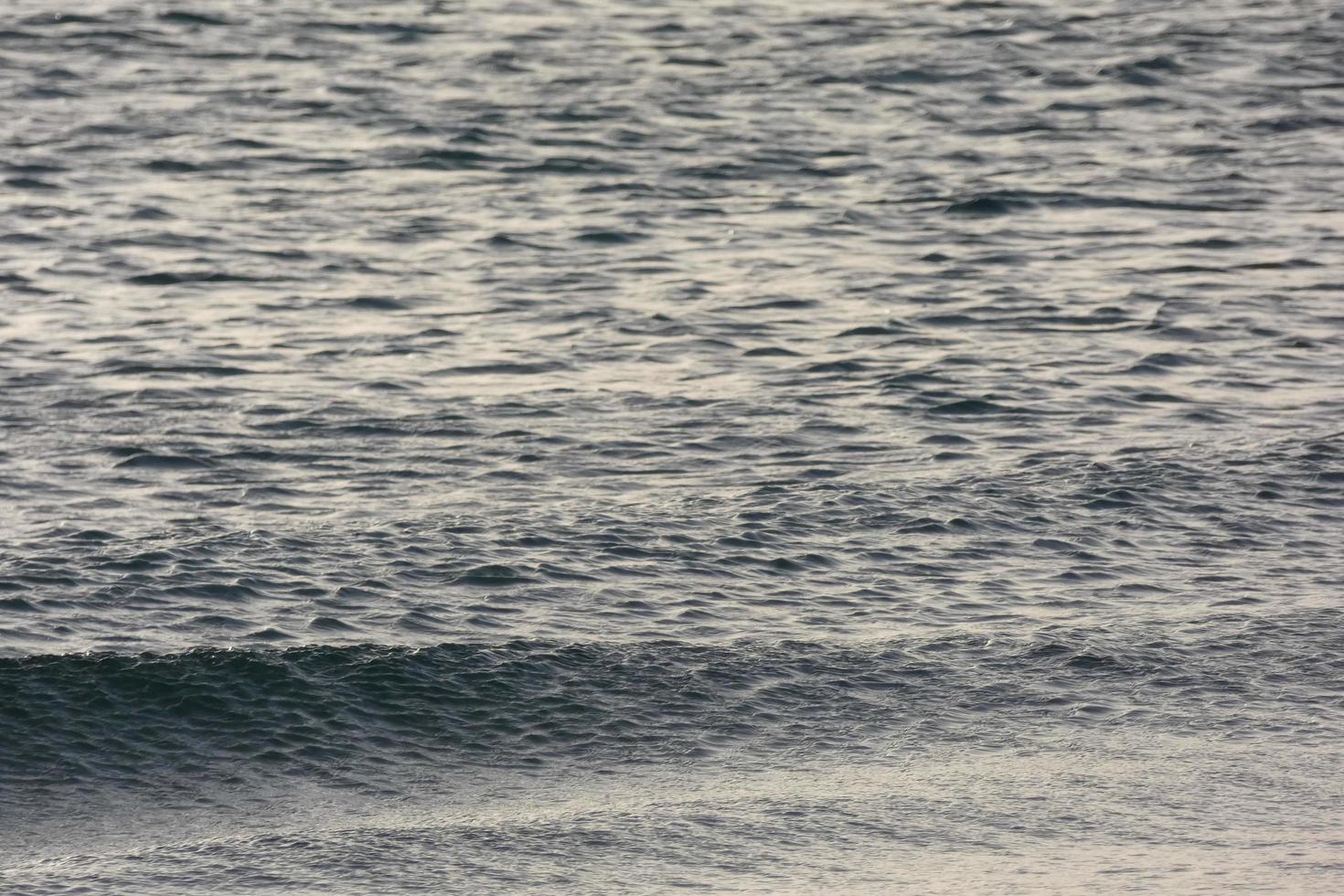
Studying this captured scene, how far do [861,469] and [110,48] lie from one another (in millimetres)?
9693


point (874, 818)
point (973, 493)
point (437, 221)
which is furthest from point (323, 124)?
Answer: point (874, 818)

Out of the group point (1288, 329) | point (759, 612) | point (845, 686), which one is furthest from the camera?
point (1288, 329)

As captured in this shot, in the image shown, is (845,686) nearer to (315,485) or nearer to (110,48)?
(315,485)

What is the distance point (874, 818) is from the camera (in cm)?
607

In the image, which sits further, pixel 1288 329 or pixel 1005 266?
pixel 1005 266

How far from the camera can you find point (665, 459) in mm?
9445

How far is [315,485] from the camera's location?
29.7 feet

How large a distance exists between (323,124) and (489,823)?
32.4 feet

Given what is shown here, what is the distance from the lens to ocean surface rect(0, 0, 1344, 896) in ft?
20.4

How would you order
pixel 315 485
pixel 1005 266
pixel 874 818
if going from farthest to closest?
pixel 1005 266, pixel 315 485, pixel 874 818

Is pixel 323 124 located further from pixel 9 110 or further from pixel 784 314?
pixel 784 314

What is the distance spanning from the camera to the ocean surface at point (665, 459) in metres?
6.20

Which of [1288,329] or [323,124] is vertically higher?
[323,124]

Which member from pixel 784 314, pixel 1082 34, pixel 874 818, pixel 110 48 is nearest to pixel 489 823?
pixel 874 818
